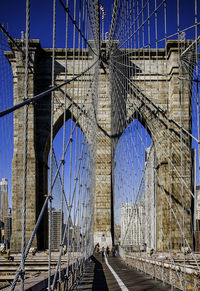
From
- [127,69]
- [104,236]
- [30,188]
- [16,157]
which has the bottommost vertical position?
[104,236]

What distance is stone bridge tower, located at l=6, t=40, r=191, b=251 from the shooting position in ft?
59.6

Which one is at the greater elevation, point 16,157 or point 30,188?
point 16,157

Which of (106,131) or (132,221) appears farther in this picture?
(106,131)

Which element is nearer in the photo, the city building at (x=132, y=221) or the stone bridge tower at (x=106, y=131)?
the city building at (x=132, y=221)

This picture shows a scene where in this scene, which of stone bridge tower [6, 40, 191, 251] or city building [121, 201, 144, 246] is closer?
city building [121, 201, 144, 246]

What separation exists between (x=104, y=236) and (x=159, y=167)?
3752mm

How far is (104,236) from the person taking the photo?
61.6 feet

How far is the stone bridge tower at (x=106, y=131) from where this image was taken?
59.6 feet

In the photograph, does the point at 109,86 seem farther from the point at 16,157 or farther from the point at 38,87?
the point at 16,157

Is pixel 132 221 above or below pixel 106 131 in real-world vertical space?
below

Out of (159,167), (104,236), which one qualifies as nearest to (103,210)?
(104,236)

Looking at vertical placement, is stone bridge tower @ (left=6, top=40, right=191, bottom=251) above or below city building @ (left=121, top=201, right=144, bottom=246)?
above

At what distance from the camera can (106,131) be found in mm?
19328

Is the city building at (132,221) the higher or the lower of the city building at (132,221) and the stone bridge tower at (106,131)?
the lower
